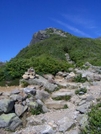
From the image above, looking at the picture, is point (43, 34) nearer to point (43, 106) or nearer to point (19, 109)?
point (43, 106)

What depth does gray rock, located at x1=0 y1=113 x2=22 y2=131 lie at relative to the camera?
11.4 metres

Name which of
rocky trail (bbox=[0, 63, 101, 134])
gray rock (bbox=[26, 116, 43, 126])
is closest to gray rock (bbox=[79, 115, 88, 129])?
rocky trail (bbox=[0, 63, 101, 134])

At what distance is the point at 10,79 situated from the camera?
1908 cm

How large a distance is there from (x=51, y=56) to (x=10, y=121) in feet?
104

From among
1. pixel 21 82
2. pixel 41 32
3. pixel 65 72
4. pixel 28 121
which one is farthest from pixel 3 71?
pixel 41 32

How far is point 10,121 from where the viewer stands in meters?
11.5

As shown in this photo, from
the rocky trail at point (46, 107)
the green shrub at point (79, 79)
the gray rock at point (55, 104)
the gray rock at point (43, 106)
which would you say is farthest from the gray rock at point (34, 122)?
the green shrub at point (79, 79)

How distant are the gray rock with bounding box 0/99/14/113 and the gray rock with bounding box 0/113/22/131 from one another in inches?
12.9

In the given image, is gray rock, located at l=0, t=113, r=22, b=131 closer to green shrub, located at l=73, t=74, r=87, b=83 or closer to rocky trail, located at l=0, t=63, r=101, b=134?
rocky trail, located at l=0, t=63, r=101, b=134

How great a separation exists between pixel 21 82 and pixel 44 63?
4.47 meters

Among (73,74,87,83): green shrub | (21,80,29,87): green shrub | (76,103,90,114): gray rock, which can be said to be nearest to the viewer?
(76,103,90,114): gray rock

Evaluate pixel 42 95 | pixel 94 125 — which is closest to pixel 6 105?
pixel 42 95

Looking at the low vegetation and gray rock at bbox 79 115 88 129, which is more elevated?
the low vegetation

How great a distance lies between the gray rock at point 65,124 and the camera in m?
10.8
